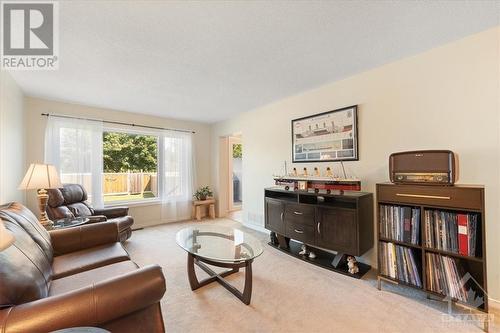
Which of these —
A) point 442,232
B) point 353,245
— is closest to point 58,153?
point 353,245

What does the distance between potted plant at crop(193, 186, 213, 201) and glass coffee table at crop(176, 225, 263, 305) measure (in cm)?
Answer: 217

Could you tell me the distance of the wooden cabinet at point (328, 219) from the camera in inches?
88.6

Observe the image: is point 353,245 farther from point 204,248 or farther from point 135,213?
point 135,213

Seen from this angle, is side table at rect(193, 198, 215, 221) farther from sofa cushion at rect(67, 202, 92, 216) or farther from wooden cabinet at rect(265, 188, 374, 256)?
wooden cabinet at rect(265, 188, 374, 256)

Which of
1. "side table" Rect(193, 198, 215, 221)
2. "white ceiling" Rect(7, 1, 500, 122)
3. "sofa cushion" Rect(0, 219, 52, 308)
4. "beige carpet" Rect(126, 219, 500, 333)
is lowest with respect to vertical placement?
"beige carpet" Rect(126, 219, 500, 333)

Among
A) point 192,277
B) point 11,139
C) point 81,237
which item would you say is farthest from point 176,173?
point 192,277

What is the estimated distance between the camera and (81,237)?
6.43ft

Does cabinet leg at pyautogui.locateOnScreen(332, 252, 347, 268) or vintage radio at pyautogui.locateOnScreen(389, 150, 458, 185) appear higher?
vintage radio at pyautogui.locateOnScreen(389, 150, 458, 185)

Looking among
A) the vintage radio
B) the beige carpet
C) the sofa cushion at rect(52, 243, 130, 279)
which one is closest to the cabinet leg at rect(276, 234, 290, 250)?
the beige carpet

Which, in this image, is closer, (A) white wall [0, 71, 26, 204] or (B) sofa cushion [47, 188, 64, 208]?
(A) white wall [0, 71, 26, 204]

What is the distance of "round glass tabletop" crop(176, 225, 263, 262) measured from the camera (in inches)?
76.9

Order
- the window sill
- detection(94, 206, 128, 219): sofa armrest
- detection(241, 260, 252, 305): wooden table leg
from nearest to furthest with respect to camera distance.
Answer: detection(241, 260, 252, 305): wooden table leg → detection(94, 206, 128, 219): sofa armrest → the window sill

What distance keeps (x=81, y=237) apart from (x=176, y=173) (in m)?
2.76

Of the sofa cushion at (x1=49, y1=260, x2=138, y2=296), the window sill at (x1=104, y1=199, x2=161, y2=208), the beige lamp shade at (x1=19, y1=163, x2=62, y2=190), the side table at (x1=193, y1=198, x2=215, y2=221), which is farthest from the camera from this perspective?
the side table at (x1=193, y1=198, x2=215, y2=221)
